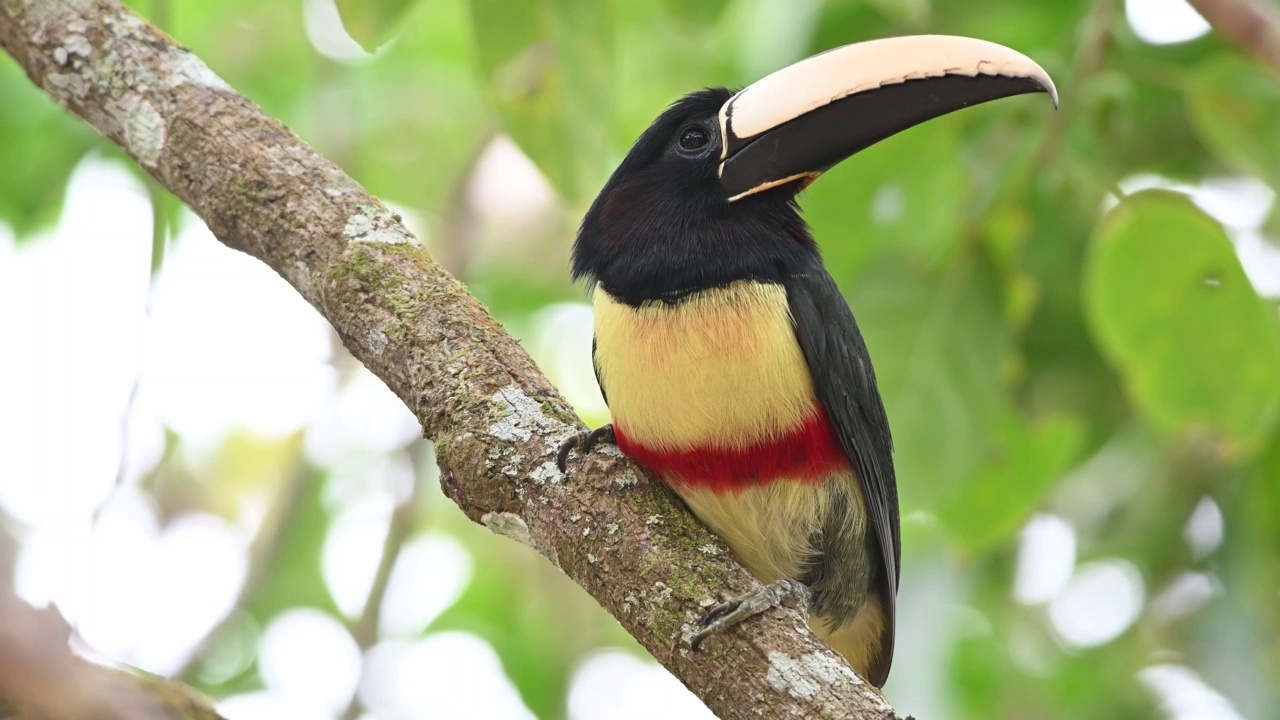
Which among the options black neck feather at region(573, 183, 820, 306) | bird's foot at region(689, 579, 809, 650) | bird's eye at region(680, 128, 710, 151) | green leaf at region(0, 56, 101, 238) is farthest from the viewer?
green leaf at region(0, 56, 101, 238)

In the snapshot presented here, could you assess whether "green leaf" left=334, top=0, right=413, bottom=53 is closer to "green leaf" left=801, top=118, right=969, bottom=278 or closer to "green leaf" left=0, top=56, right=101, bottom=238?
"green leaf" left=801, top=118, right=969, bottom=278

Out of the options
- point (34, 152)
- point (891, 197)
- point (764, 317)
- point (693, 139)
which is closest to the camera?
point (764, 317)

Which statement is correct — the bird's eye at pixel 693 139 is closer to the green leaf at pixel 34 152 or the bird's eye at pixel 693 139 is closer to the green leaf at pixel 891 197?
the green leaf at pixel 891 197

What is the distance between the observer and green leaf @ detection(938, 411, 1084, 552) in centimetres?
371

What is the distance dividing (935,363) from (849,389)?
80cm

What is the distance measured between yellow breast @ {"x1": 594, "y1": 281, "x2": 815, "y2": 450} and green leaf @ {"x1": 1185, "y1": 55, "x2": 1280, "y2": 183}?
56.6 inches

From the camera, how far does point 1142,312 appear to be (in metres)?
3.36

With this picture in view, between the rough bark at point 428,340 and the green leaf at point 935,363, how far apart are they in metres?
1.09

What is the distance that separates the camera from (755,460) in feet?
8.66

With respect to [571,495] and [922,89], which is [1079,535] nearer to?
[922,89]

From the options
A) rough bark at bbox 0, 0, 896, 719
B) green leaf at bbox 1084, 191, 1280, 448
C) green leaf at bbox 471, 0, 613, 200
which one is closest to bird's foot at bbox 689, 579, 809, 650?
rough bark at bbox 0, 0, 896, 719

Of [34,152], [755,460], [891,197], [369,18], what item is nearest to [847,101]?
[755,460]

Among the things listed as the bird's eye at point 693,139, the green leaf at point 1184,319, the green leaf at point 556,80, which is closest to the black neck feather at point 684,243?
the bird's eye at point 693,139

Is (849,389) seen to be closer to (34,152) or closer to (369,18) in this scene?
(369,18)
